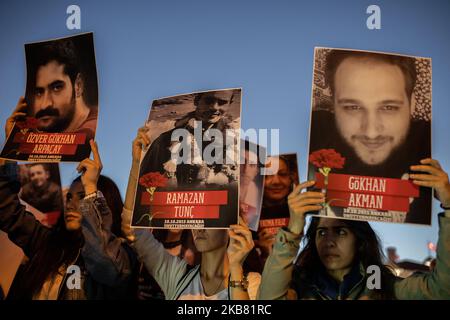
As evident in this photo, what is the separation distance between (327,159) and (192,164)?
30.5 inches

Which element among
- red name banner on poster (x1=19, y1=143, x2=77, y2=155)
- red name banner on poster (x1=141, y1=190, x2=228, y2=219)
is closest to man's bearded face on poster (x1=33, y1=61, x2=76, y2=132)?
red name banner on poster (x1=19, y1=143, x2=77, y2=155)

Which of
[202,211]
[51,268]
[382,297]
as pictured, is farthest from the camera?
[51,268]

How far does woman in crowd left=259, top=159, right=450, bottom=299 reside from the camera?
294 centimetres

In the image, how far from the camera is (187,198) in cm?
322

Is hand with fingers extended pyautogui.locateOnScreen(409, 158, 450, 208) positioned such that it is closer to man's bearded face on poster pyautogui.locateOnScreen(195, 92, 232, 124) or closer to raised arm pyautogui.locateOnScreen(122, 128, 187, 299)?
man's bearded face on poster pyautogui.locateOnScreen(195, 92, 232, 124)

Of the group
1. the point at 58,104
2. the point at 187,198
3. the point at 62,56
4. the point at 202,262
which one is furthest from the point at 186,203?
the point at 62,56

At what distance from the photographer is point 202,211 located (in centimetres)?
318

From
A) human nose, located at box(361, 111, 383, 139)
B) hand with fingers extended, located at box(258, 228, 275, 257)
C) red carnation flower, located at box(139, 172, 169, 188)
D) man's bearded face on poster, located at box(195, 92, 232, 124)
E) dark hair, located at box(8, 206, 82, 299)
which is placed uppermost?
man's bearded face on poster, located at box(195, 92, 232, 124)

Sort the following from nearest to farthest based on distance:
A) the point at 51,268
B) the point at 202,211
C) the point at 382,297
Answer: the point at 382,297
the point at 202,211
the point at 51,268

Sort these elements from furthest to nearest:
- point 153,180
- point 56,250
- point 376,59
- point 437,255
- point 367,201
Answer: point 56,250
point 153,180
point 376,59
point 367,201
point 437,255

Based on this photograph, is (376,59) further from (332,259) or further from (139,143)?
(139,143)

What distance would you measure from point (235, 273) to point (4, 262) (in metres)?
1.46
